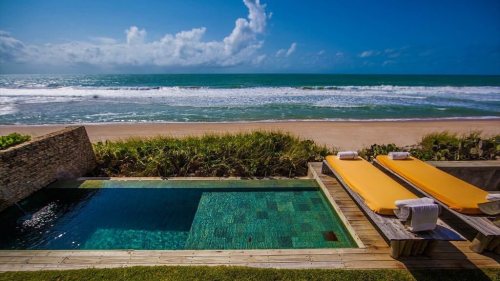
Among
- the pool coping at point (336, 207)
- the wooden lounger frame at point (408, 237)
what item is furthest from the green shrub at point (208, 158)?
the wooden lounger frame at point (408, 237)

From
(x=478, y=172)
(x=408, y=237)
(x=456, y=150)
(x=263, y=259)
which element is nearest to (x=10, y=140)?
(x=263, y=259)

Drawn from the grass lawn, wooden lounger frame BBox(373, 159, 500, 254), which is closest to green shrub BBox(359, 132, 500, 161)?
wooden lounger frame BBox(373, 159, 500, 254)

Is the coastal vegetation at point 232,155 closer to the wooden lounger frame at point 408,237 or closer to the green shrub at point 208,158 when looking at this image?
the green shrub at point 208,158

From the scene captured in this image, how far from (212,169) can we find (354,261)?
4219mm

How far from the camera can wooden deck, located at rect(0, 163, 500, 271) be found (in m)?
3.54

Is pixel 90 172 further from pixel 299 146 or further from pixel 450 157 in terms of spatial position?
pixel 450 157

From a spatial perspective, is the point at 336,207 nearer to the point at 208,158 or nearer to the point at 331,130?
the point at 208,158

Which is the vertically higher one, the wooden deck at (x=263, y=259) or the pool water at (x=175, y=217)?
the wooden deck at (x=263, y=259)

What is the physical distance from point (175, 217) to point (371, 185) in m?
3.60

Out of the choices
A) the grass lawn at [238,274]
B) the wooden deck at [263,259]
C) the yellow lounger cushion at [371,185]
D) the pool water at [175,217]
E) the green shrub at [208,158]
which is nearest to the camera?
the grass lawn at [238,274]

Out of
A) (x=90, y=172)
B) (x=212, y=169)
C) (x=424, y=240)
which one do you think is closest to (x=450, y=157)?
(x=424, y=240)

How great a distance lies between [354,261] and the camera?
11.9 feet

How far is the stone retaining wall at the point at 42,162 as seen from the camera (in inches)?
204

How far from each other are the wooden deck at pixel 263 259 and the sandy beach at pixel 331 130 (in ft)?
21.9
